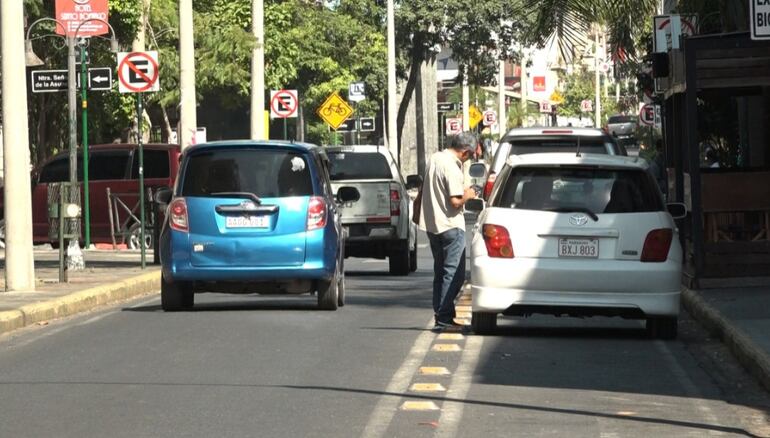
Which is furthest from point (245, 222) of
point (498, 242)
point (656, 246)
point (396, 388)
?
point (396, 388)

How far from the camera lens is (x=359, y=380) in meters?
11.8

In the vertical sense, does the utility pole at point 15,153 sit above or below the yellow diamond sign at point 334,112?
below

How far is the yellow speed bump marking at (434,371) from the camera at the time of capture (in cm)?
1223

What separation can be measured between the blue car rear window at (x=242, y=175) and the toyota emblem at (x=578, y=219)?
3.72 m

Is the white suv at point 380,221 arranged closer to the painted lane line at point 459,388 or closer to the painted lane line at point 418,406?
the painted lane line at point 459,388

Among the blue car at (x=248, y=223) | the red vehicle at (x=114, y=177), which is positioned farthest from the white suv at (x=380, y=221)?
the red vehicle at (x=114, y=177)

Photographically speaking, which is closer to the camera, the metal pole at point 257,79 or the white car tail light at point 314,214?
the white car tail light at point 314,214

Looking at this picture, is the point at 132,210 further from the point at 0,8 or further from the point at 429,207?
the point at 429,207

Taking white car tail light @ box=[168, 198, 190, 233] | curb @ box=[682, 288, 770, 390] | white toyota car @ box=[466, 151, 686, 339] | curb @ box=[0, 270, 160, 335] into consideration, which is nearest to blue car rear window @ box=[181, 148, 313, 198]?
white car tail light @ box=[168, 198, 190, 233]

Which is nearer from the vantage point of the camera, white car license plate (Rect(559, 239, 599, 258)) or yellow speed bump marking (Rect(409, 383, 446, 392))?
yellow speed bump marking (Rect(409, 383, 446, 392))

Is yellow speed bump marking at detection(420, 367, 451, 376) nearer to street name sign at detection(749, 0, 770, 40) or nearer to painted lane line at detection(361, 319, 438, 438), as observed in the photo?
painted lane line at detection(361, 319, 438, 438)

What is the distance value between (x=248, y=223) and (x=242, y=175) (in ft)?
1.64

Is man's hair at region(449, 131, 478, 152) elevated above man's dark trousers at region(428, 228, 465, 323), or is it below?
above

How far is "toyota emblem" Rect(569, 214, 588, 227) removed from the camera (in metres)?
14.5
